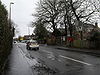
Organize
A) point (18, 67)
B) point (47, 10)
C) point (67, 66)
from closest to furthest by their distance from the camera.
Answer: point (18, 67)
point (67, 66)
point (47, 10)

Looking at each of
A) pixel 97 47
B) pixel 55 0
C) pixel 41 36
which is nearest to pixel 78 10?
pixel 97 47

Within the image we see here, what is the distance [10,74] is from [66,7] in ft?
85.2

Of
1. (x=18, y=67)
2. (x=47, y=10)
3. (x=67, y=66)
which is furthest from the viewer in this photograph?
(x=47, y=10)

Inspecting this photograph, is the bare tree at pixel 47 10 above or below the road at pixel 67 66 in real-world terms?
above

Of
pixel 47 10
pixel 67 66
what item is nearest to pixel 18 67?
pixel 67 66

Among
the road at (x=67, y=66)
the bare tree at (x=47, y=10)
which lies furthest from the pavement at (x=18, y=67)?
the bare tree at (x=47, y=10)

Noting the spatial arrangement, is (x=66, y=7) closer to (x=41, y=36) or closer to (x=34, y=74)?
(x=34, y=74)

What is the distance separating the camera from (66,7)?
108 feet

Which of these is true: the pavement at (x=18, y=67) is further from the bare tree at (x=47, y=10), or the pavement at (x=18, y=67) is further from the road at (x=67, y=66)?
the bare tree at (x=47, y=10)

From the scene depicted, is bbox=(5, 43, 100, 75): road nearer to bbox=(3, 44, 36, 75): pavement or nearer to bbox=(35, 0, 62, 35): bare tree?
bbox=(3, 44, 36, 75): pavement

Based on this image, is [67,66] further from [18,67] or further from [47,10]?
[47,10]

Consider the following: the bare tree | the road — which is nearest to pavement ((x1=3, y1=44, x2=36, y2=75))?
the road

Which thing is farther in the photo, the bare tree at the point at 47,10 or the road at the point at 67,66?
the bare tree at the point at 47,10

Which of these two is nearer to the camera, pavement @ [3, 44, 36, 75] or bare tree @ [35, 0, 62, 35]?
pavement @ [3, 44, 36, 75]
